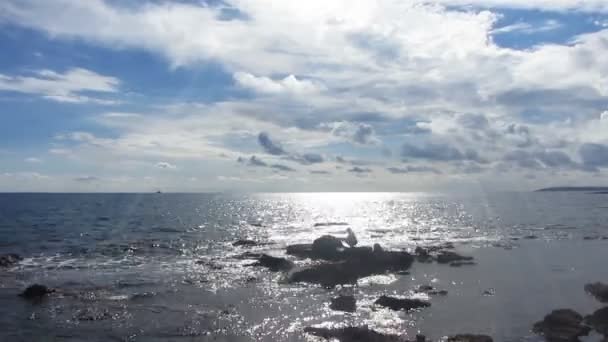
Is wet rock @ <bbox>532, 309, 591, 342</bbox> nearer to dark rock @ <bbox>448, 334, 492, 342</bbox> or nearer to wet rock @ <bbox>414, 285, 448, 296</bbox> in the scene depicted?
dark rock @ <bbox>448, 334, 492, 342</bbox>

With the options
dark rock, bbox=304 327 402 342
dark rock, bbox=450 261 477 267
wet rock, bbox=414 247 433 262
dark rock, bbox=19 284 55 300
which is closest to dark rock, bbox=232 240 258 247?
wet rock, bbox=414 247 433 262

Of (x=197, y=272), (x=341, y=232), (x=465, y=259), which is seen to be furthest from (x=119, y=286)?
(x=341, y=232)

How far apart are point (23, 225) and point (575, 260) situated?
109 meters

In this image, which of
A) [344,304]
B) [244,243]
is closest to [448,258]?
[344,304]

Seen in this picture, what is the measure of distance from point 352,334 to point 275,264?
27270mm

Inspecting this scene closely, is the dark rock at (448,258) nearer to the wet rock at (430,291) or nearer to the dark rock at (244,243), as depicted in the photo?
the wet rock at (430,291)

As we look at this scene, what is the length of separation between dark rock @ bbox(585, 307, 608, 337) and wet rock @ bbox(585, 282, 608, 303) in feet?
27.9

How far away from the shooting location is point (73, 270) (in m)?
54.1

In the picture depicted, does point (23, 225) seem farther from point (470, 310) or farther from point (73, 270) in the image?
point (470, 310)

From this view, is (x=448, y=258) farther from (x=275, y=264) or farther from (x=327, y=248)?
(x=275, y=264)

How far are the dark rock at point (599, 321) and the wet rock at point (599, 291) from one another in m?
8.51

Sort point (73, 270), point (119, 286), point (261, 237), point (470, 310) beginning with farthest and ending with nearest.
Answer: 1. point (261, 237)
2. point (73, 270)
3. point (119, 286)
4. point (470, 310)

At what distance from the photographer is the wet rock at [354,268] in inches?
1948

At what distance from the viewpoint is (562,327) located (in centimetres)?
3288
